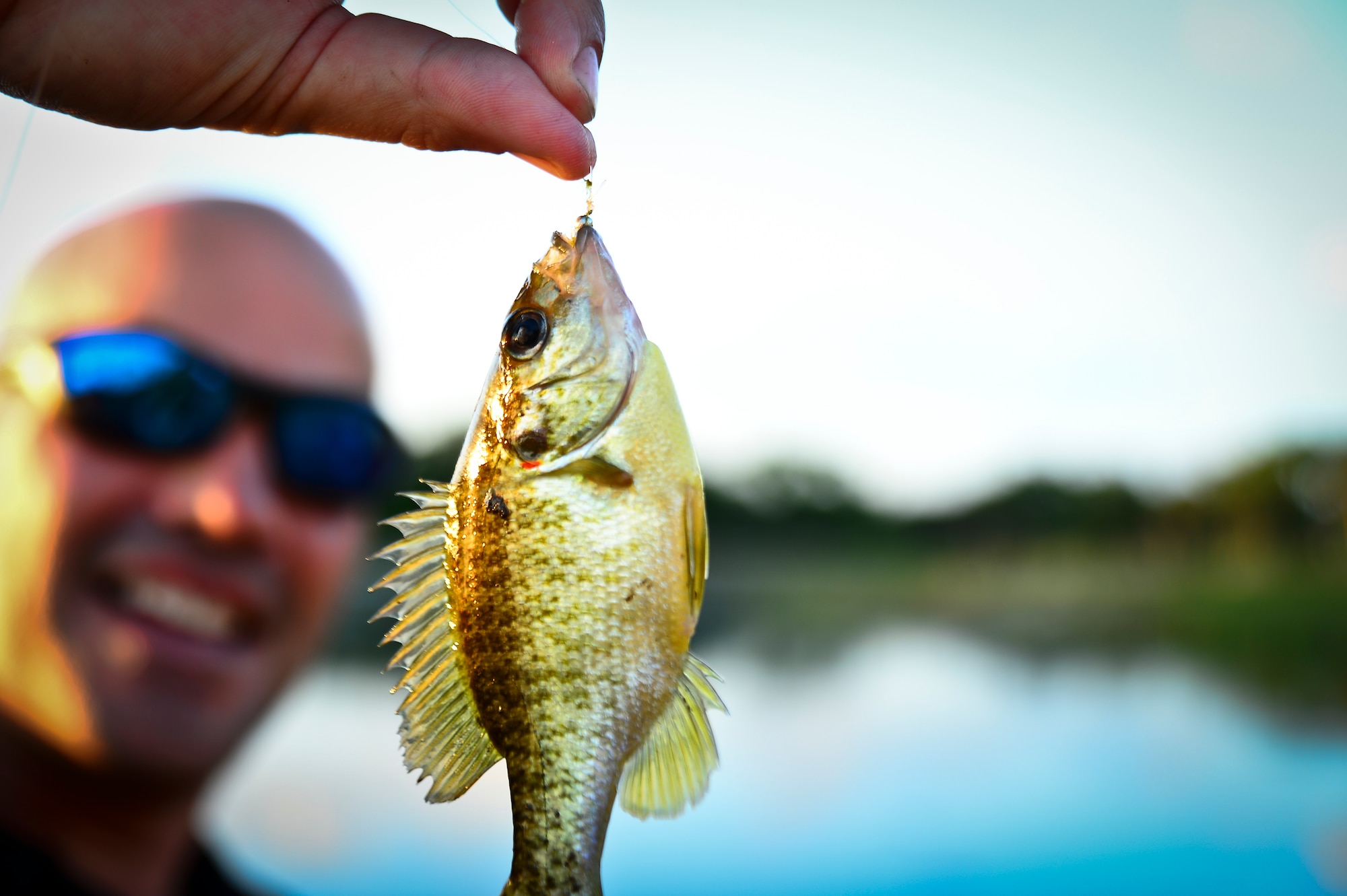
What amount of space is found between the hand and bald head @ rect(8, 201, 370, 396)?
9.66 ft

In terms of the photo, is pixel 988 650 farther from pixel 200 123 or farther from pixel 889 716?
pixel 200 123

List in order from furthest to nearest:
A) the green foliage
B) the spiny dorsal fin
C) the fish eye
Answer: the green foliage
the fish eye
the spiny dorsal fin

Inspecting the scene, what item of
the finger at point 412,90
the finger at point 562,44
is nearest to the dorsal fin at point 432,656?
the finger at point 412,90

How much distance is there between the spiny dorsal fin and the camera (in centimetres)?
178

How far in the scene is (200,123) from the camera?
1845mm

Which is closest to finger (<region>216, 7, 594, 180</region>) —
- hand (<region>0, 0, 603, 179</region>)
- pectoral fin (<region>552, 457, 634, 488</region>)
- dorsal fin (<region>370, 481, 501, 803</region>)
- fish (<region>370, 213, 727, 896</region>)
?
hand (<region>0, 0, 603, 179</region>)

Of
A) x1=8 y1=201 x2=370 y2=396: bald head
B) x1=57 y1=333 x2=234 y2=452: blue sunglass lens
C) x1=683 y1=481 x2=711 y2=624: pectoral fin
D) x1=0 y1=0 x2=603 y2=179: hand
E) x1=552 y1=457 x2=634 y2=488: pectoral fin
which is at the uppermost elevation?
x1=8 y1=201 x2=370 y2=396: bald head

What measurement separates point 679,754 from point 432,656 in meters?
0.55

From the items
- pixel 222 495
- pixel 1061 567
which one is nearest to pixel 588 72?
pixel 222 495

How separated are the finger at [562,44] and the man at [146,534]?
9.52ft

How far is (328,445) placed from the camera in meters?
4.36

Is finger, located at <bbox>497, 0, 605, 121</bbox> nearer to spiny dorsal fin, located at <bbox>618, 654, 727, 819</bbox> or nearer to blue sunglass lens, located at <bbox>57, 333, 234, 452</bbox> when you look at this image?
spiny dorsal fin, located at <bbox>618, 654, 727, 819</bbox>

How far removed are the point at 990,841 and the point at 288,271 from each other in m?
18.3

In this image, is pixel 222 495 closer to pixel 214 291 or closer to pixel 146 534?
pixel 146 534
